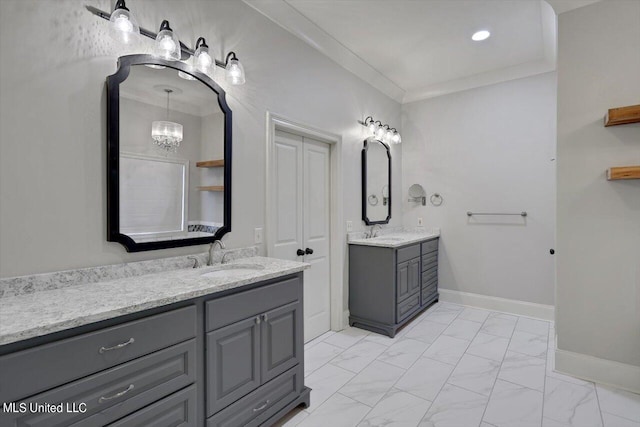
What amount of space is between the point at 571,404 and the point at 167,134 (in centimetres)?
308

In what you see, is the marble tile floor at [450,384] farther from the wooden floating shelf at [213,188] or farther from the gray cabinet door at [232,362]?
the wooden floating shelf at [213,188]

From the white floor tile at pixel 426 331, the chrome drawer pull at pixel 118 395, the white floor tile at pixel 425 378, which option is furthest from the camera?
the white floor tile at pixel 426 331

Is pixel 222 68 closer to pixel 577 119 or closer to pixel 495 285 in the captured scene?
pixel 577 119

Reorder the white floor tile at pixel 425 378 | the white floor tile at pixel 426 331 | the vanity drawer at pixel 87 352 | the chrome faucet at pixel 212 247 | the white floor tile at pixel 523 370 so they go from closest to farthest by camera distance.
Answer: the vanity drawer at pixel 87 352 < the chrome faucet at pixel 212 247 < the white floor tile at pixel 425 378 < the white floor tile at pixel 523 370 < the white floor tile at pixel 426 331

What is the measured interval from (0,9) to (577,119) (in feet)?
11.3

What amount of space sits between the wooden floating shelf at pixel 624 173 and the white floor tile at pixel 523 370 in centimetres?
153

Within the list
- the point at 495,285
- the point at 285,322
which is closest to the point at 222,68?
the point at 285,322

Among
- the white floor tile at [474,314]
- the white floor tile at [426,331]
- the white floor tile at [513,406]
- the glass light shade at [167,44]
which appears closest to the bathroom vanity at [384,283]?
the white floor tile at [426,331]

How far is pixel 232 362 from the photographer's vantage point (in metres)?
1.58

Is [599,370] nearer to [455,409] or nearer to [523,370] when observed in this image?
[523,370]

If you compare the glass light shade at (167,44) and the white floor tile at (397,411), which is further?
the white floor tile at (397,411)

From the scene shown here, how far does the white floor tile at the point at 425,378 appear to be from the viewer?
2172 mm

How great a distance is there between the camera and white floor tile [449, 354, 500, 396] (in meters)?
2.23

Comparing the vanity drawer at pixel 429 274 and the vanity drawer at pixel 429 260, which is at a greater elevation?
the vanity drawer at pixel 429 260
